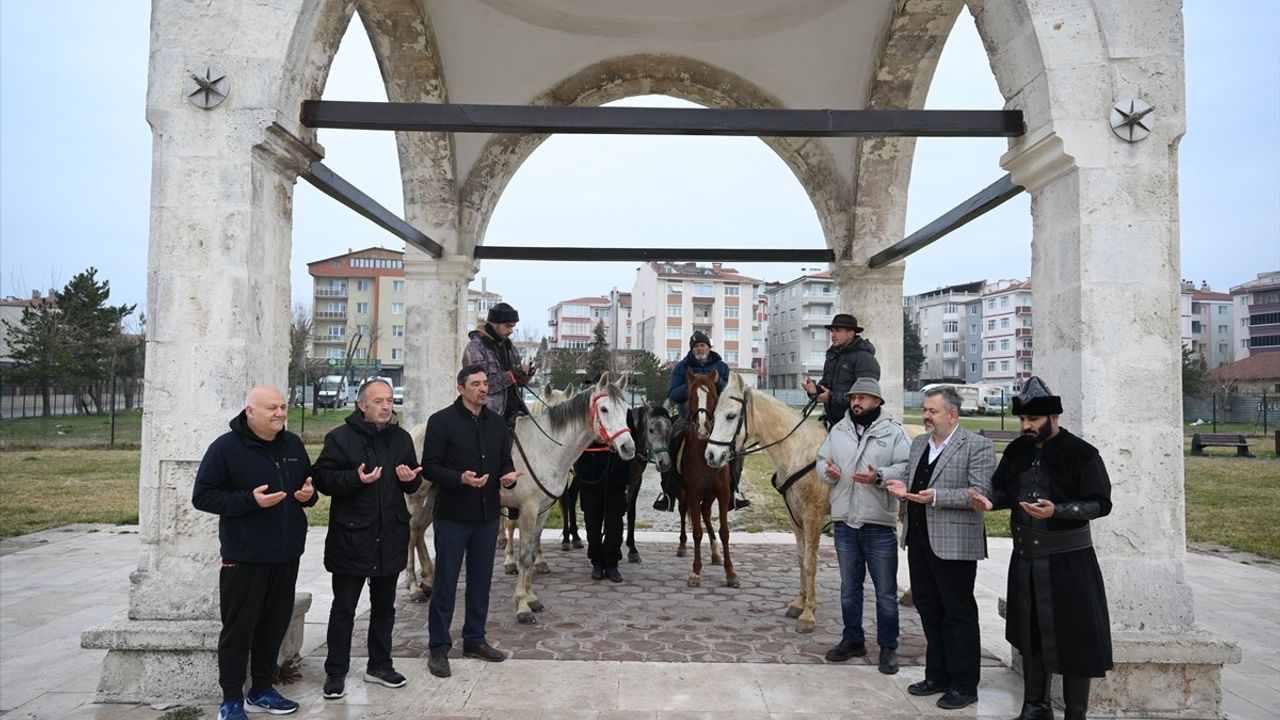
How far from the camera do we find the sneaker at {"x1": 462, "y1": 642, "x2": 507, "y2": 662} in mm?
4488

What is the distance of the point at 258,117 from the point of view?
4.10m

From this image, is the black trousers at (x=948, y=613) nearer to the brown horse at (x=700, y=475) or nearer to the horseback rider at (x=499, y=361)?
the brown horse at (x=700, y=475)

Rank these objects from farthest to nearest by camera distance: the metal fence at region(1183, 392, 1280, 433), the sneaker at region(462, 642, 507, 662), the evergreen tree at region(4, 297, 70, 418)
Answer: the metal fence at region(1183, 392, 1280, 433), the evergreen tree at region(4, 297, 70, 418), the sneaker at region(462, 642, 507, 662)

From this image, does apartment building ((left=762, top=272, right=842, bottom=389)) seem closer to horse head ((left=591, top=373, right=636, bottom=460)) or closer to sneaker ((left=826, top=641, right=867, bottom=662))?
horse head ((left=591, top=373, right=636, bottom=460))

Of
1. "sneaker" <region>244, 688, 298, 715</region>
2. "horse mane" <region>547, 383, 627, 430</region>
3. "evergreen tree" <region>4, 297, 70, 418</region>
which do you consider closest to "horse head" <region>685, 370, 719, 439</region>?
"horse mane" <region>547, 383, 627, 430</region>

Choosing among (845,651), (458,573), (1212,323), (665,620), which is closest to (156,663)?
(458,573)

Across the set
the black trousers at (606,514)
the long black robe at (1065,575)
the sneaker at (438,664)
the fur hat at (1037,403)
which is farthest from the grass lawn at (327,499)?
the fur hat at (1037,403)

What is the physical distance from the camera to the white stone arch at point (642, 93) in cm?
835

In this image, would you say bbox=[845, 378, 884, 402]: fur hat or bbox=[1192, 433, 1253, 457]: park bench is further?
bbox=[1192, 433, 1253, 457]: park bench

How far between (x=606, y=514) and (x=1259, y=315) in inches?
2746

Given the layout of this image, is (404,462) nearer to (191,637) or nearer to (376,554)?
(376,554)

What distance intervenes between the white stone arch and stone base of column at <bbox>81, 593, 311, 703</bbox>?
17.3 ft

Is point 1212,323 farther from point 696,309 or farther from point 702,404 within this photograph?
point 702,404

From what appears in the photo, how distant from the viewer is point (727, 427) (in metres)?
5.36
